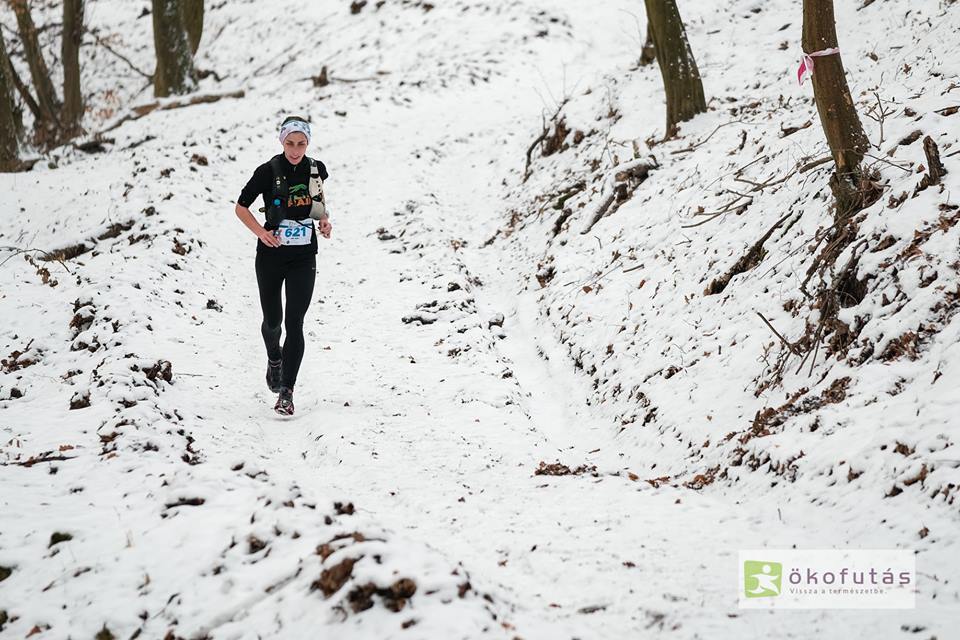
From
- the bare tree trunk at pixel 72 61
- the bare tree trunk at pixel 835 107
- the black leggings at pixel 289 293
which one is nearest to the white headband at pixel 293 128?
the black leggings at pixel 289 293

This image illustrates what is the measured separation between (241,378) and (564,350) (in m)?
3.34

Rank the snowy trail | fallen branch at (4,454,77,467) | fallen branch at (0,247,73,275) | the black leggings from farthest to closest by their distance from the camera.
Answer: fallen branch at (0,247,73,275) < the black leggings < fallen branch at (4,454,77,467) < the snowy trail

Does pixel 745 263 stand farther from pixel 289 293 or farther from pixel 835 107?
pixel 289 293

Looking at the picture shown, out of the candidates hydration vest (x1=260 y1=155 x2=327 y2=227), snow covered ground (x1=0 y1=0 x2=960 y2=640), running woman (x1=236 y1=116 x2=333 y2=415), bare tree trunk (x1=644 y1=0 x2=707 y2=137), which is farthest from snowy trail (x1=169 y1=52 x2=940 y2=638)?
bare tree trunk (x1=644 y1=0 x2=707 y2=137)

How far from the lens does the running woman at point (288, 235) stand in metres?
5.45

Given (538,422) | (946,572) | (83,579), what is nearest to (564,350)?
(538,422)

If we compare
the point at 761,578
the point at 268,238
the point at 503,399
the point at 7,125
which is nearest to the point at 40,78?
the point at 7,125

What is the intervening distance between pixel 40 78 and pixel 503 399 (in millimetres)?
19414

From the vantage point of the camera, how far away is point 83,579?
124 inches

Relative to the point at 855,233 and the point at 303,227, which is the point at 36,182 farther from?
the point at 855,233

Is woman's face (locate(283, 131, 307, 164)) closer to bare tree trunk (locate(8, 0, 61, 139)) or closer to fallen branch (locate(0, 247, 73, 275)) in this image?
fallen branch (locate(0, 247, 73, 275))

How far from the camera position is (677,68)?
9.99 meters

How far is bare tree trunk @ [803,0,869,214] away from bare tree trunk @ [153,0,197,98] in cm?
2080

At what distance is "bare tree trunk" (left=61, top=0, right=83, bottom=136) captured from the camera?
18.6 m
